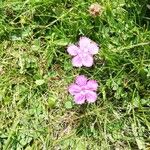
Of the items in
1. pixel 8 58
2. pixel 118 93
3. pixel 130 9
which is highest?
pixel 130 9

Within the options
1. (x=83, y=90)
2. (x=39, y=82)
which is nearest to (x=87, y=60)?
(x=83, y=90)

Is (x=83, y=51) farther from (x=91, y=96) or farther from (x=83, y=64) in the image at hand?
(x=91, y=96)

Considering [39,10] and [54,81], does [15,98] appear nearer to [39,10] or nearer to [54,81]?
[54,81]

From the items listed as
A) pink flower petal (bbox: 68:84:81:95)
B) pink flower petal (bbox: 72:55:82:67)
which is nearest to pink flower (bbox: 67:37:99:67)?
pink flower petal (bbox: 72:55:82:67)

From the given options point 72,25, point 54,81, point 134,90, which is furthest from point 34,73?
point 134,90

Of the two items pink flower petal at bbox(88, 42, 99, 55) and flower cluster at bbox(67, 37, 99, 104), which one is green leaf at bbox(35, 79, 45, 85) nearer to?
flower cluster at bbox(67, 37, 99, 104)

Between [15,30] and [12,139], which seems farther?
[15,30]

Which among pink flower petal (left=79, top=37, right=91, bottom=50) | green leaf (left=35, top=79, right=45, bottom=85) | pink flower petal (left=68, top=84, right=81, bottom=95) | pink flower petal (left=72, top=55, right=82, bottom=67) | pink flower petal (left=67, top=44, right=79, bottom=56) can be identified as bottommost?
pink flower petal (left=68, top=84, right=81, bottom=95)
